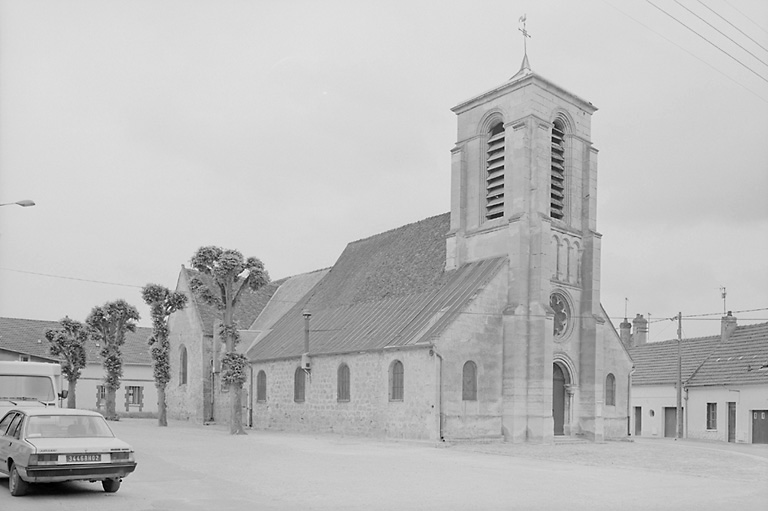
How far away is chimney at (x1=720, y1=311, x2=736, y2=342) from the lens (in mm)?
47094

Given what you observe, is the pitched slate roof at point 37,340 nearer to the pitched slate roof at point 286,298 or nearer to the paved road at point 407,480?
the pitched slate roof at point 286,298

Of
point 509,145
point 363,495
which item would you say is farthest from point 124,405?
point 363,495

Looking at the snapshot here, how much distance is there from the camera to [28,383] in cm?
2523

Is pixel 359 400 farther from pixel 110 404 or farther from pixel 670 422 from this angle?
pixel 670 422

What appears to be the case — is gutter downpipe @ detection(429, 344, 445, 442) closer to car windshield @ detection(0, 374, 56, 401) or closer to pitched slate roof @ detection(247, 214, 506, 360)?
pitched slate roof @ detection(247, 214, 506, 360)

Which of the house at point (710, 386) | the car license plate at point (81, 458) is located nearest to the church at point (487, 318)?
the house at point (710, 386)

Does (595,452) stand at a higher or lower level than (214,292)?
lower

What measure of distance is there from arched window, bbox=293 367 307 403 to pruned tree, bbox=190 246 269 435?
3649 mm

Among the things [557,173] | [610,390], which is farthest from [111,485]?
[610,390]

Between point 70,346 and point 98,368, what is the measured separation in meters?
17.1

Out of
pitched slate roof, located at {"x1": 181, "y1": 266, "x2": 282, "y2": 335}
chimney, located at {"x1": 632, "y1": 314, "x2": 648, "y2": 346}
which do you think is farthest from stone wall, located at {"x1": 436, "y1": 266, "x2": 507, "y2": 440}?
chimney, located at {"x1": 632, "y1": 314, "x2": 648, "y2": 346}

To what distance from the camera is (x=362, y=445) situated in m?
29.3

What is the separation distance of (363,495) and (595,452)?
15397mm

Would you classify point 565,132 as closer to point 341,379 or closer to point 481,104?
point 481,104
